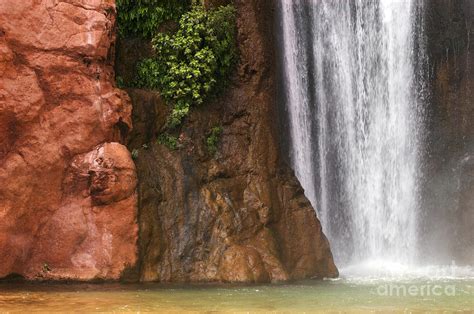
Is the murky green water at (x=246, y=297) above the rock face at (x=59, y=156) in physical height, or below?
below

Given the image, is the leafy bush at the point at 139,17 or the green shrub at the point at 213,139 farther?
the leafy bush at the point at 139,17

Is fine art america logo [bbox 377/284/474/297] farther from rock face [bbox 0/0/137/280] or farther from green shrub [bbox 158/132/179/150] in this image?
green shrub [bbox 158/132/179/150]

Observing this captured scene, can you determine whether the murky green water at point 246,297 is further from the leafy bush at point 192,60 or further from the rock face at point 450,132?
the rock face at point 450,132

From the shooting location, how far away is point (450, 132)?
2130 centimetres

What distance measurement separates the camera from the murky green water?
33.6 feet

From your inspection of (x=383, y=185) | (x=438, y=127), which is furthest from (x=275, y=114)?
(x=438, y=127)

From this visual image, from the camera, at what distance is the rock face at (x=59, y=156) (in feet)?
47.9

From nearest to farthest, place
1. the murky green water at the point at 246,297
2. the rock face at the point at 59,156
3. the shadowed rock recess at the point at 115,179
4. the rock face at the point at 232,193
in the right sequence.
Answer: the murky green water at the point at 246,297 → the rock face at the point at 59,156 → the shadowed rock recess at the point at 115,179 → the rock face at the point at 232,193

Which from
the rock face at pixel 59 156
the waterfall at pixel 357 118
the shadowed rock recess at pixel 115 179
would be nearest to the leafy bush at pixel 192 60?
the shadowed rock recess at pixel 115 179

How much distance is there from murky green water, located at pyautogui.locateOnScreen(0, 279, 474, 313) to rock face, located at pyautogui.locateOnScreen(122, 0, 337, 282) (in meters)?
1.41

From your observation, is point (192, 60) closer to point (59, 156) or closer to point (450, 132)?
point (59, 156)

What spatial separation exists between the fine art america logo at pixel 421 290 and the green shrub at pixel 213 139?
5796 millimetres

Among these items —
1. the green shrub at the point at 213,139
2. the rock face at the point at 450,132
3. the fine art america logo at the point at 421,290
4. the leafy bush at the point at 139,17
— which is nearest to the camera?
the fine art america logo at the point at 421,290

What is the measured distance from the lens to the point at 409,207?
21109 millimetres
